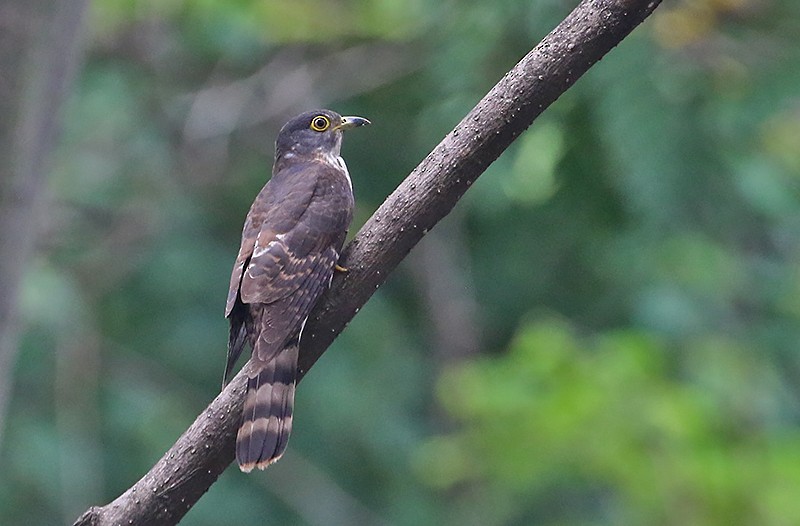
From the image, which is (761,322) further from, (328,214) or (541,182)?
(328,214)

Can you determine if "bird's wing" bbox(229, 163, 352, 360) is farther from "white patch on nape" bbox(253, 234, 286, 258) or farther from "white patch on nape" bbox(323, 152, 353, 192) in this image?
"white patch on nape" bbox(323, 152, 353, 192)

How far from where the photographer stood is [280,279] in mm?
4191

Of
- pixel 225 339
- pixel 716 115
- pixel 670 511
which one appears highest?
pixel 716 115

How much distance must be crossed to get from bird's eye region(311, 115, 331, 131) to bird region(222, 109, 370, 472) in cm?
9

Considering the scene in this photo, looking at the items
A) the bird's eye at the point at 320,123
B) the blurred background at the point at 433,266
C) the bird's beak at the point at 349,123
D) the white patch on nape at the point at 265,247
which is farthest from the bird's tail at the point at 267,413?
the bird's eye at the point at 320,123

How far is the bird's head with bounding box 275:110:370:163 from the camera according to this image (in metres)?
5.64

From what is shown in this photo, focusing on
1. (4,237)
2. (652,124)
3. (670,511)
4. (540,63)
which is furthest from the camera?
Result: (670,511)

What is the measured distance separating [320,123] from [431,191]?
7.30 ft

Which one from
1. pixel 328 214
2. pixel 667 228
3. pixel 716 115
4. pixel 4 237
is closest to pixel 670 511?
pixel 667 228

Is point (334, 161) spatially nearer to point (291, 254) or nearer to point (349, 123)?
point (349, 123)

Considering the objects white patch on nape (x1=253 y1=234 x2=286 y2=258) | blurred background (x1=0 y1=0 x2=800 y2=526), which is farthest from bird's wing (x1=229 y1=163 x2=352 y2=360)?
blurred background (x1=0 y1=0 x2=800 y2=526)

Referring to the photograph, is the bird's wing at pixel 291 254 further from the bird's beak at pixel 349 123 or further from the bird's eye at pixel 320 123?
the bird's eye at pixel 320 123

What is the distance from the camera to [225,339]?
984cm

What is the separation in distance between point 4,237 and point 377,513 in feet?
20.5
